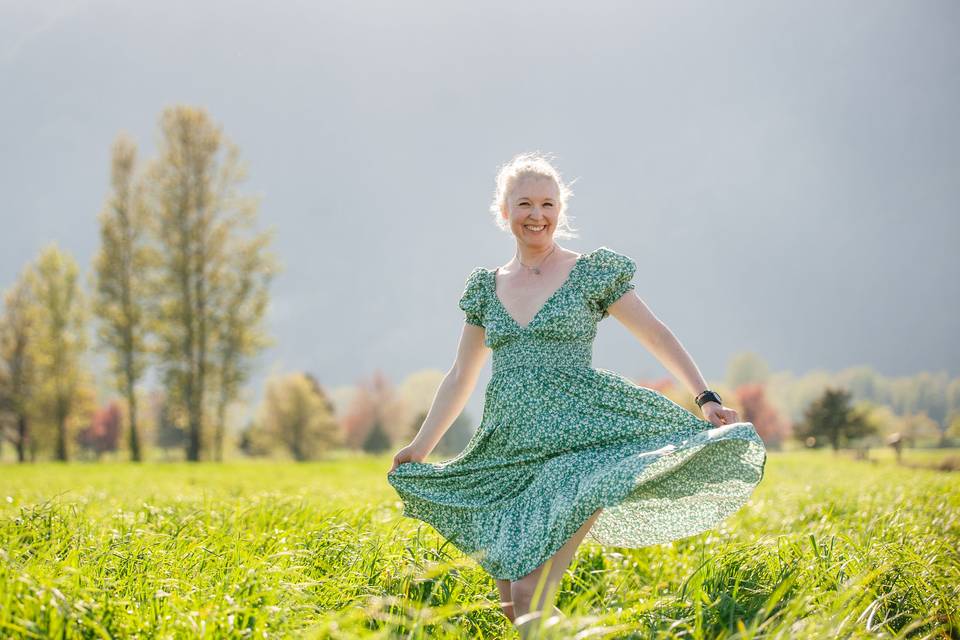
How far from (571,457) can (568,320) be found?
64 cm

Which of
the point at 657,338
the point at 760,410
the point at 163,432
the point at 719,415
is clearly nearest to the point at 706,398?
the point at 719,415

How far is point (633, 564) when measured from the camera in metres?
4.47

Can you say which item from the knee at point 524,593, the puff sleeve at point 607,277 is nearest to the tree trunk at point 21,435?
the puff sleeve at point 607,277

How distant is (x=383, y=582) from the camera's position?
3348 mm

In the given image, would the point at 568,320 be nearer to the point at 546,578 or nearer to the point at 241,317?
the point at 546,578

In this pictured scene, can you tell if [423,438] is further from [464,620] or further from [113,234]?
[113,234]

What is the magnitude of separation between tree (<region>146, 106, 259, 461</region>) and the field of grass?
21.6 meters

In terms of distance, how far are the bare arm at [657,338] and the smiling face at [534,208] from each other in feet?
1.62

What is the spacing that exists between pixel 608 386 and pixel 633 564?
63.8 inches

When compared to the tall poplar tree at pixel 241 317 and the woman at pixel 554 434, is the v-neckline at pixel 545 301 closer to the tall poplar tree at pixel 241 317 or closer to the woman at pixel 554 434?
the woman at pixel 554 434

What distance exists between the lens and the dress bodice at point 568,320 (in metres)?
3.48

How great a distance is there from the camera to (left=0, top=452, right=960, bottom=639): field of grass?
245 centimetres

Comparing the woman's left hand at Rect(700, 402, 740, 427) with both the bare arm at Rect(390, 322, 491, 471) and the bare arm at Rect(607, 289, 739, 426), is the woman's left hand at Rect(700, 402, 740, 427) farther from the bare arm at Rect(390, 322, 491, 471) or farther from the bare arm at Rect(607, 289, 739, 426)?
the bare arm at Rect(390, 322, 491, 471)

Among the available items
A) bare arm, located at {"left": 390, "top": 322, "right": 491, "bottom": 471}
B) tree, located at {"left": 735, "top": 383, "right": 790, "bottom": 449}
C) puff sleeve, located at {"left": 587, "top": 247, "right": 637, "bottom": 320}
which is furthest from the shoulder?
tree, located at {"left": 735, "top": 383, "right": 790, "bottom": 449}
